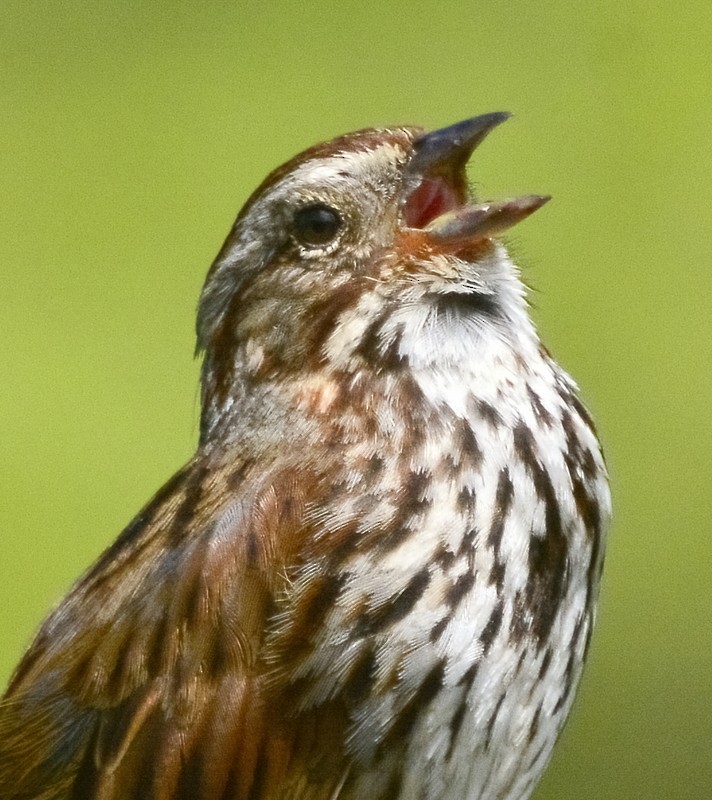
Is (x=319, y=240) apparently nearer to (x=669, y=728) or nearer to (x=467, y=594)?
(x=467, y=594)

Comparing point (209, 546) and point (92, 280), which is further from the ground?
point (92, 280)

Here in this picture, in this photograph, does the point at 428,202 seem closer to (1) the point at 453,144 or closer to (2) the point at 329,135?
(1) the point at 453,144

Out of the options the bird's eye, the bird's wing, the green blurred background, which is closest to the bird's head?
the bird's eye

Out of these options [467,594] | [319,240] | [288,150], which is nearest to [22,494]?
[288,150]

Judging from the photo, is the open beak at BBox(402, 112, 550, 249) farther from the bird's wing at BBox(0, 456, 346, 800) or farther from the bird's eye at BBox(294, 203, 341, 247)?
the bird's wing at BBox(0, 456, 346, 800)

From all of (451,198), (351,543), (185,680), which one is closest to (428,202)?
(451,198)

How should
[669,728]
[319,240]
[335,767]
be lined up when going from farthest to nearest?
[669,728], [319,240], [335,767]
